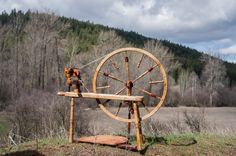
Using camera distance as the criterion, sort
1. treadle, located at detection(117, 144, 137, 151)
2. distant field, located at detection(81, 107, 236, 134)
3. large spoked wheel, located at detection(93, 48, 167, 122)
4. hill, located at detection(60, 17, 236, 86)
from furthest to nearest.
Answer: hill, located at detection(60, 17, 236, 86)
distant field, located at detection(81, 107, 236, 134)
large spoked wheel, located at detection(93, 48, 167, 122)
treadle, located at detection(117, 144, 137, 151)

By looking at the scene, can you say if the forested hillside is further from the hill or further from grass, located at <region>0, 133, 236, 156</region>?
grass, located at <region>0, 133, 236, 156</region>

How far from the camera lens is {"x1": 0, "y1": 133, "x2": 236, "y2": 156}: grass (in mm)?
8211

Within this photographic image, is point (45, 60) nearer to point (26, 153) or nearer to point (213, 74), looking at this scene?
point (213, 74)

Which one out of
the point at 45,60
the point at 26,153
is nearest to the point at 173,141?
the point at 26,153

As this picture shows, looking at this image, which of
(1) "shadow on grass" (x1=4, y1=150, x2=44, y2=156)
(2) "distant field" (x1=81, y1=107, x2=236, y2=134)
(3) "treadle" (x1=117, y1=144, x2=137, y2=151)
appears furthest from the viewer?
(2) "distant field" (x1=81, y1=107, x2=236, y2=134)

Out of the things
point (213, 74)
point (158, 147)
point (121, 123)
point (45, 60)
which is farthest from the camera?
point (213, 74)

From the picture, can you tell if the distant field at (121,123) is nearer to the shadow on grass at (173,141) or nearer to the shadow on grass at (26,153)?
the shadow on grass at (173,141)

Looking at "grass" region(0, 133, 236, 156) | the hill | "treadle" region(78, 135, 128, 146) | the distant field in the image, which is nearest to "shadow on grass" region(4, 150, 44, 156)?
"grass" region(0, 133, 236, 156)

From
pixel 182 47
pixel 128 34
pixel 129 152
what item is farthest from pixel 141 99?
pixel 182 47

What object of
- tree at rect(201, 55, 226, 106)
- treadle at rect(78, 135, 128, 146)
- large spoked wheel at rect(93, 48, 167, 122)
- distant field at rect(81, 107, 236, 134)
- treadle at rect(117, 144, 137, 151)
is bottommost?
distant field at rect(81, 107, 236, 134)

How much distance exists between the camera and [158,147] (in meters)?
8.67

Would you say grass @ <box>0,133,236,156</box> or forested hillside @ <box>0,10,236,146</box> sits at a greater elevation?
forested hillside @ <box>0,10,236,146</box>

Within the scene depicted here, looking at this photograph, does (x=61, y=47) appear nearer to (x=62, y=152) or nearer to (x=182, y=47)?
(x=62, y=152)

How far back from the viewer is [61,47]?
211 feet
